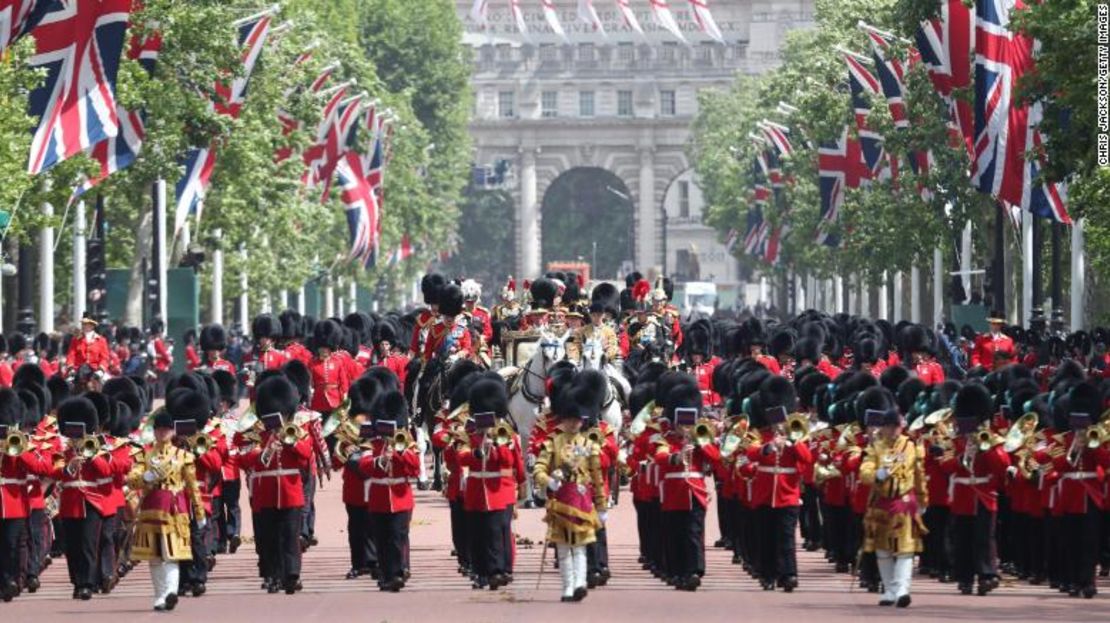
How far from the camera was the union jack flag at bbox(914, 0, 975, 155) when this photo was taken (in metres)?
49.2

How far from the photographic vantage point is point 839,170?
2788 inches

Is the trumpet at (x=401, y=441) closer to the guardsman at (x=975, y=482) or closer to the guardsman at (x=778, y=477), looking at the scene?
the guardsman at (x=778, y=477)

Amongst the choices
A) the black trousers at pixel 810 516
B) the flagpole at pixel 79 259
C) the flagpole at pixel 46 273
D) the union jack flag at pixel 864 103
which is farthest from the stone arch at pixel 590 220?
the black trousers at pixel 810 516

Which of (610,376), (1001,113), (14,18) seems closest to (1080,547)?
(610,376)

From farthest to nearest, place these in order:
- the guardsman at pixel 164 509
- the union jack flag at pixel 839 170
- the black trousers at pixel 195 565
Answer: the union jack flag at pixel 839 170 → the black trousers at pixel 195 565 → the guardsman at pixel 164 509

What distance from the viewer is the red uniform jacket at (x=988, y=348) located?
4106 cm

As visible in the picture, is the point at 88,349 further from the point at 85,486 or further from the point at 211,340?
the point at 85,486

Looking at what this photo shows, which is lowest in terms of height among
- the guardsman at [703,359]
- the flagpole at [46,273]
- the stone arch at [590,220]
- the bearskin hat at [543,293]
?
the guardsman at [703,359]

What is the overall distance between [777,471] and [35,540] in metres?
5.73

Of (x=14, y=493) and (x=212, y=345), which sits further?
(x=212, y=345)

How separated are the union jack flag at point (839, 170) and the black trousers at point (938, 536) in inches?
1699

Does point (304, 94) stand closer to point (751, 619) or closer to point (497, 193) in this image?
point (751, 619)

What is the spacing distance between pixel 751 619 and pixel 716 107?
114792 mm

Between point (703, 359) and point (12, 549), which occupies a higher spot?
point (703, 359)
